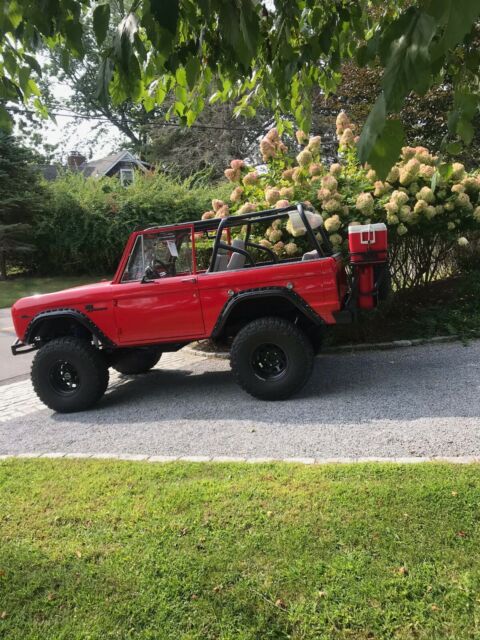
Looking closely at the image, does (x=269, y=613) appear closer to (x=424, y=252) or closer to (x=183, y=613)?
(x=183, y=613)

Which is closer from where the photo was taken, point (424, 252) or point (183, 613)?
point (183, 613)

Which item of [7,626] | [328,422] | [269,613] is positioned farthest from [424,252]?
[7,626]

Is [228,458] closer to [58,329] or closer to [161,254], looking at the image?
[161,254]

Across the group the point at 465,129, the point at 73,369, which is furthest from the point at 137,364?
the point at 465,129

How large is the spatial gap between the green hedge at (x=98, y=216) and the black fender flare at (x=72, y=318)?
13783 millimetres

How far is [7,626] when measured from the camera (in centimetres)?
228

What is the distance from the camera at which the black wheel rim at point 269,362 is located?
5199mm

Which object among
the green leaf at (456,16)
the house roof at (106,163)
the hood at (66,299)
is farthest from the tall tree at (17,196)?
the green leaf at (456,16)

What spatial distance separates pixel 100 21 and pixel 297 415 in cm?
367

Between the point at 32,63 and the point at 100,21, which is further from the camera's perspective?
the point at 32,63

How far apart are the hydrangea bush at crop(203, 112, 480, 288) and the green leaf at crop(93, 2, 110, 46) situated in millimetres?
4786

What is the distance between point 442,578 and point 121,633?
1.44 m

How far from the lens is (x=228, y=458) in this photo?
3.93 metres

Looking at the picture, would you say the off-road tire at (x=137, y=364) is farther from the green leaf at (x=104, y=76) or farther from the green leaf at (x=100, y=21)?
the green leaf at (x=100, y=21)
